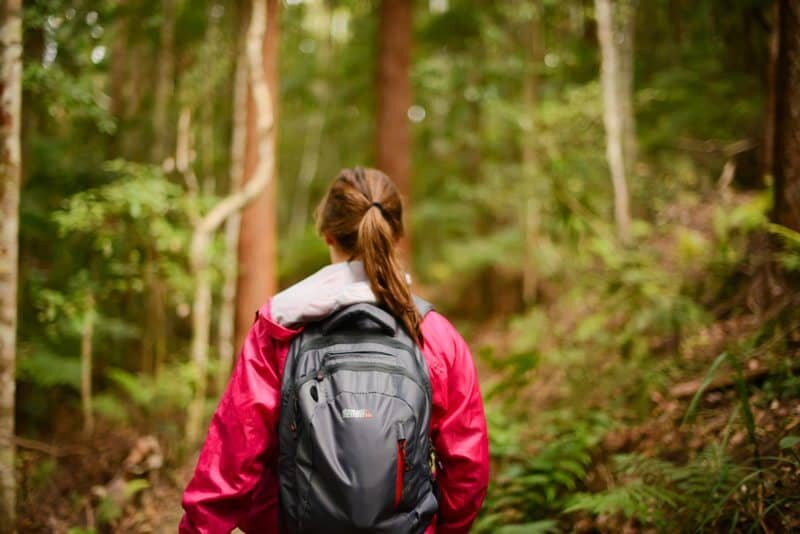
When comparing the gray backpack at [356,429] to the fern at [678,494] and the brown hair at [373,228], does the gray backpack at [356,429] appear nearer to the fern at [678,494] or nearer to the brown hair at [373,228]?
the brown hair at [373,228]

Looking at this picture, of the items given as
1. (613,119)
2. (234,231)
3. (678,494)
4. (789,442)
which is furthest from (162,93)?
(789,442)

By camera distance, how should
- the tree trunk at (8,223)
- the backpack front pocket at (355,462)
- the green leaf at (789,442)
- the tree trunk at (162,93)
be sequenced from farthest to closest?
the tree trunk at (162,93), the tree trunk at (8,223), the green leaf at (789,442), the backpack front pocket at (355,462)

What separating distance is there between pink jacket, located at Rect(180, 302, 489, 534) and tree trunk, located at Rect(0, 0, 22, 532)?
2444mm

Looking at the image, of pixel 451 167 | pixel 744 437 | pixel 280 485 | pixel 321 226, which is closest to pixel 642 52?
pixel 451 167

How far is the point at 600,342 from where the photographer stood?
256 inches

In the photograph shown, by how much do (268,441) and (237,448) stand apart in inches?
4.6

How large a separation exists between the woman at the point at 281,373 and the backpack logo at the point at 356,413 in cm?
34

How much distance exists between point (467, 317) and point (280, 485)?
458 inches

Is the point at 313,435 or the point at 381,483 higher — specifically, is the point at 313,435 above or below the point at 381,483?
above

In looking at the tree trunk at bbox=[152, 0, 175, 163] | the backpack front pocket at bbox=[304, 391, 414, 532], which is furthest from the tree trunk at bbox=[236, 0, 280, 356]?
the backpack front pocket at bbox=[304, 391, 414, 532]

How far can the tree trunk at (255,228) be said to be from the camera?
6.95 meters

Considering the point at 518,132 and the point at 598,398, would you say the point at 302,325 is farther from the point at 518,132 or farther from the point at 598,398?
the point at 518,132

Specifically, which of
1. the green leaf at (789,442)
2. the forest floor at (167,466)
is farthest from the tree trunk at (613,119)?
the green leaf at (789,442)

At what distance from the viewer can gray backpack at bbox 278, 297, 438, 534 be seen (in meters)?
1.86
